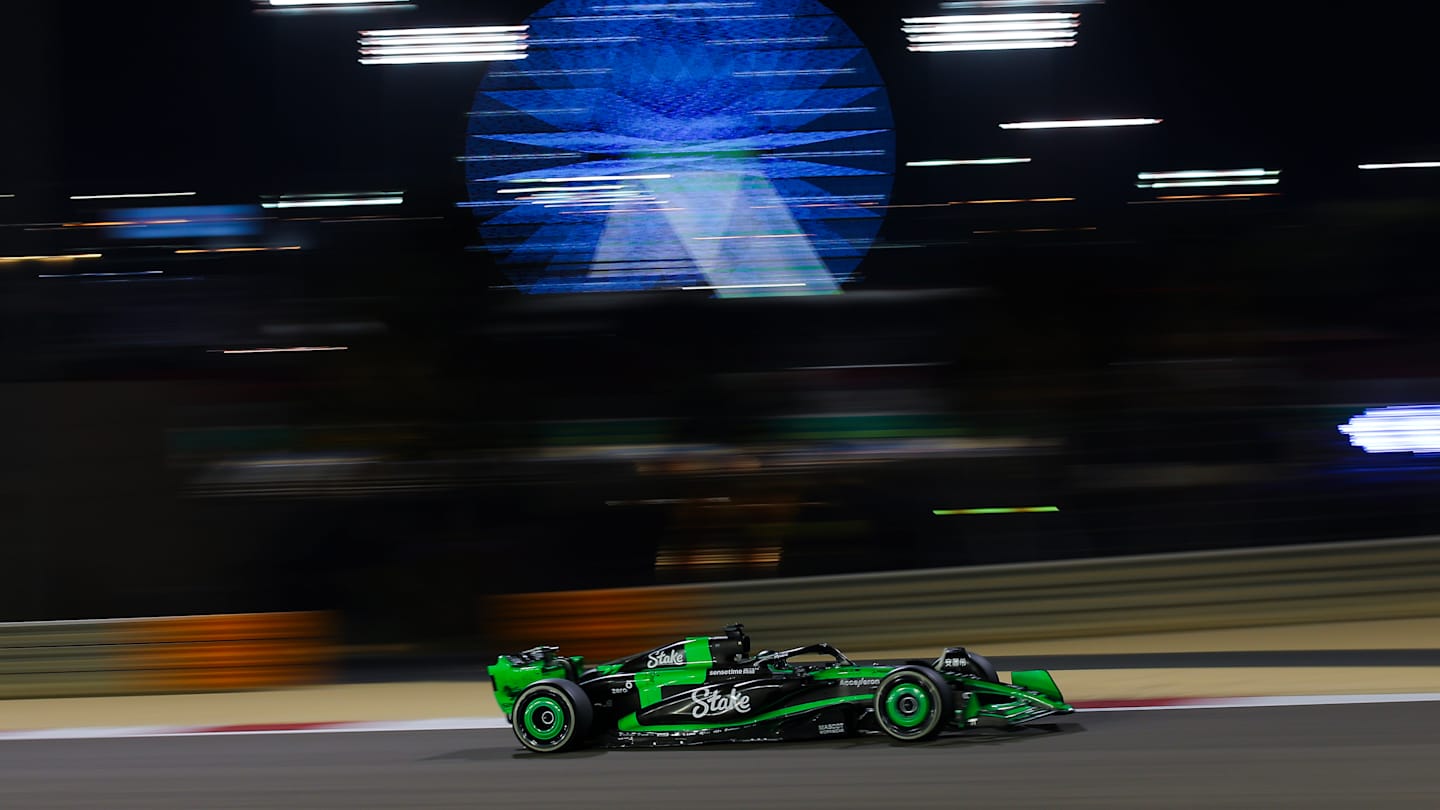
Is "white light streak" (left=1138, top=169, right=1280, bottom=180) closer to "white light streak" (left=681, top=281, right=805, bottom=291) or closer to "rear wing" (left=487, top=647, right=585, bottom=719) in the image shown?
"white light streak" (left=681, top=281, right=805, bottom=291)

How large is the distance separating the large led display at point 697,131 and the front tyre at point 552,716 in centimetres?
1407

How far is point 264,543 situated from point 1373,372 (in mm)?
11187

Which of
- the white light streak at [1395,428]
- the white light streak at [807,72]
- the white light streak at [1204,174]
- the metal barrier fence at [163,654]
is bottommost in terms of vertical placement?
the metal barrier fence at [163,654]

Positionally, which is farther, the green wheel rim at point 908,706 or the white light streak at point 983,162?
the white light streak at point 983,162

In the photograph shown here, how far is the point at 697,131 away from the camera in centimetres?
2223

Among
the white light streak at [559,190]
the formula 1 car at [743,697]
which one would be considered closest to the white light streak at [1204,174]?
the white light streak at [559,190]

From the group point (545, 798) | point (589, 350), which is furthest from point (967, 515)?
point (545, 798)

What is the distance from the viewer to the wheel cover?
673 cm

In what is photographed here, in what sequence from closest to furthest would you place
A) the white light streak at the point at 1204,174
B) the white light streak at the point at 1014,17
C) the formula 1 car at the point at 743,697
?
the formula 1 car at the point at 743,697 → the white light streak at the point at 1014,17 → the white light streak at the point at 1204,174

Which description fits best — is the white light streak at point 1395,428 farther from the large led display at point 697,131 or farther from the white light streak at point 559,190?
the white light streak at point 559,190

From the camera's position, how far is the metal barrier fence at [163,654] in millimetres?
9812

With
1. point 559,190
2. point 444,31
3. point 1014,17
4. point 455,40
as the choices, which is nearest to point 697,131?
point 559,190

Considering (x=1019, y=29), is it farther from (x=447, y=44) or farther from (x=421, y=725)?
(x=421, y=725)

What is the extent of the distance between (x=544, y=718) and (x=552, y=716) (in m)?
0.04
